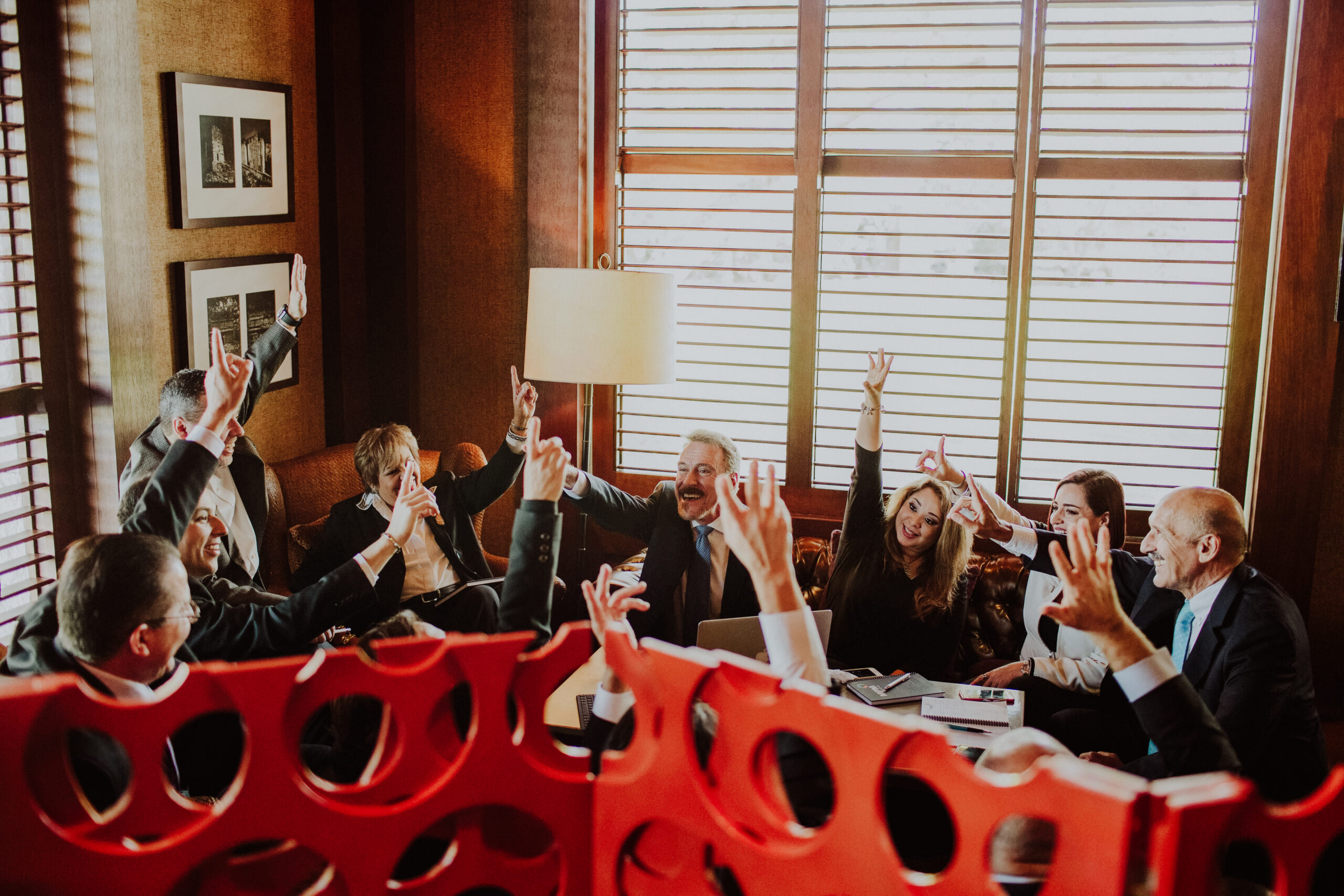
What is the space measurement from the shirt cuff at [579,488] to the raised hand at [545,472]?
1.57 m

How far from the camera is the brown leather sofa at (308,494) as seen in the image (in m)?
3.60

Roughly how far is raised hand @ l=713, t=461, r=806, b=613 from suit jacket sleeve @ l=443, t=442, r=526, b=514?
7.17 ft

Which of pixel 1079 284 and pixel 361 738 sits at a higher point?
pixel 1079 284

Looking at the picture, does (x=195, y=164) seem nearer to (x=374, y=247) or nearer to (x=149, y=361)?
(x=149, y=361)

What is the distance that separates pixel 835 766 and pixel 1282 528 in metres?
3.22

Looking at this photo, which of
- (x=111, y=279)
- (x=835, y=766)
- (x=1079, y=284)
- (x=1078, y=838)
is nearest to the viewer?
(x=1078, y=838)

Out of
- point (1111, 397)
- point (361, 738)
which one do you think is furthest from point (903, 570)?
point (361, 738)

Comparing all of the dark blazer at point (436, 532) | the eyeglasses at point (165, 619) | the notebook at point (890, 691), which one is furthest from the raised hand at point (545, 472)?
the dark blazer at point (436, 532)

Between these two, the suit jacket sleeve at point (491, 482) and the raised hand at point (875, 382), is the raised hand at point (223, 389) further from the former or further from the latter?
the raised hand at point (875, 382)

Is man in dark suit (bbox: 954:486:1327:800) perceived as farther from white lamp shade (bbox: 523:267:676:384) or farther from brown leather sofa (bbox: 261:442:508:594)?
brown leather sofa (bbox: 261:442:508:594)

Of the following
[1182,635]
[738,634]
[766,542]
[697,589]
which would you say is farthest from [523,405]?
[766,542]

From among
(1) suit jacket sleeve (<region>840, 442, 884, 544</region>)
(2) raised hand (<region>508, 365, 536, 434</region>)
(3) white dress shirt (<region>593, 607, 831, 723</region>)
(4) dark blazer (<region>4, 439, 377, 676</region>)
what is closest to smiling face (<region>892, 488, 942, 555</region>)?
(1) suit jacket sleeve (<region>840, 442, 884, 544</region>)

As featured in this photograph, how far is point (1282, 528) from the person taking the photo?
3.74 metres

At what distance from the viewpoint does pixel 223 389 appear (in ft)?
7.52
